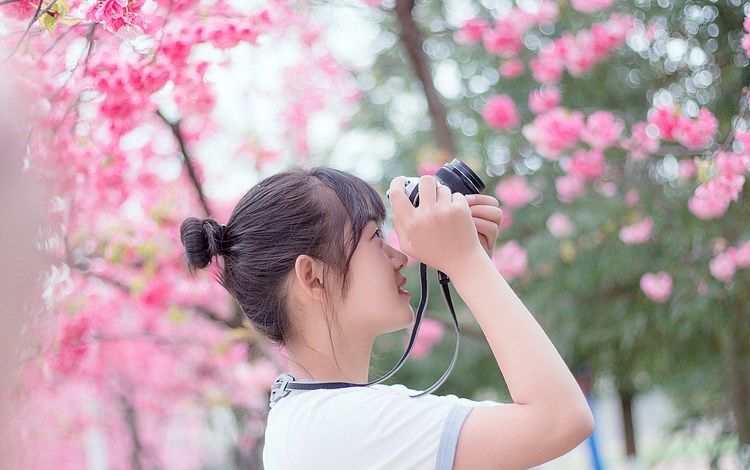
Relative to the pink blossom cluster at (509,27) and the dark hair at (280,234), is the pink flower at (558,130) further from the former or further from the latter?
the dark hair at (280,234)

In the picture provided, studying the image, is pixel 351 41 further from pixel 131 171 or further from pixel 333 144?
pixel 131 171

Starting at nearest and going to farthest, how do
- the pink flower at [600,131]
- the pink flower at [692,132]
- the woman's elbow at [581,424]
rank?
the woman's elbow at [581,424] < the pink flower at [692,132] < the pink flower at [600,131]

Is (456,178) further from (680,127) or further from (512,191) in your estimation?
(512,191)

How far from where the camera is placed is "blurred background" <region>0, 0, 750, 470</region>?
184 cm

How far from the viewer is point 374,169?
19.3 ft

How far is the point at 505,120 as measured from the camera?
12.2 ft

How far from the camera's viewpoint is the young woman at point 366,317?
3.31ft

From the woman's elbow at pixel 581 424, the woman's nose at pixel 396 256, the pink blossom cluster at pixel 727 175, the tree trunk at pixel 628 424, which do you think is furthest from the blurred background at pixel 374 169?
the tree trunk at pixel 628 424

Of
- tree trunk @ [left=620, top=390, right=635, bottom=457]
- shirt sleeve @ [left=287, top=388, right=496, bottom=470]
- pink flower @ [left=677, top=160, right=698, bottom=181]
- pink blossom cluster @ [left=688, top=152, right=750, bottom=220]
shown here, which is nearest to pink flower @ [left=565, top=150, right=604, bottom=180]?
pink flower @ [left=677, top=160, right=698, bottom=181]

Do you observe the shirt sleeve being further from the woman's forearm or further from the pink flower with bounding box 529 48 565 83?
the pink flower with bounding box 529 48 565 83

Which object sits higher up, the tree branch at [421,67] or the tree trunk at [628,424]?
the tree branch at [421,67]

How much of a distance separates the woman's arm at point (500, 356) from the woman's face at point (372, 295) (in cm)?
9

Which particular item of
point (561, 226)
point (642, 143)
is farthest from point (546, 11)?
point (642, 143)

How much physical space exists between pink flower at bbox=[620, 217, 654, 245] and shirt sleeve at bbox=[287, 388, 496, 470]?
2199 millimetres
